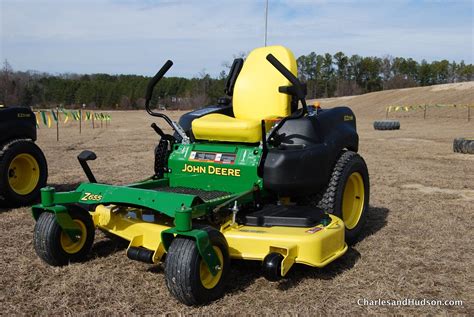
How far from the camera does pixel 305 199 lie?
4664 mm

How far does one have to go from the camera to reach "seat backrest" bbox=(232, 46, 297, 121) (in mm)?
4945

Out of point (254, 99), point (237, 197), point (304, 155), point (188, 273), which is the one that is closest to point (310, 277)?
point (237, 197)

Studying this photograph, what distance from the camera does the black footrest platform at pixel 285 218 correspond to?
12.6 feet

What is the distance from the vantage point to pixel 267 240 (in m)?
3.60

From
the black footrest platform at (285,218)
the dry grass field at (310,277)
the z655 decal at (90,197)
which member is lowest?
the dry grass field at (310,277)

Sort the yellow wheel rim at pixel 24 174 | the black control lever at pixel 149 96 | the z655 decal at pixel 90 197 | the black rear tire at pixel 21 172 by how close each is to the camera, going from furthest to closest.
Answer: the yellow wheel rim at pixel 24 174
the black rear tire at pixel 21 172
the black control lever at pixel 149 96
the z655 decal at pixel 90 197

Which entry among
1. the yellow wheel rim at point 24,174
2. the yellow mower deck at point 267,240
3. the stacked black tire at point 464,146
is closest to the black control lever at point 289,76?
the yellow mower deck at point 267,240

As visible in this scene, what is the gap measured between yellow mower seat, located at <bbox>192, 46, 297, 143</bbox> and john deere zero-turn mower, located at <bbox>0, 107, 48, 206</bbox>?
114 inches

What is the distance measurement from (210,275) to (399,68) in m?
98.7

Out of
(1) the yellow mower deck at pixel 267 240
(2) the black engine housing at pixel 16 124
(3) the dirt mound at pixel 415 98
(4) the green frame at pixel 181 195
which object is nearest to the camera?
(4) the green frame at pixel 181 195

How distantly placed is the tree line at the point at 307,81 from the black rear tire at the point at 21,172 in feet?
224

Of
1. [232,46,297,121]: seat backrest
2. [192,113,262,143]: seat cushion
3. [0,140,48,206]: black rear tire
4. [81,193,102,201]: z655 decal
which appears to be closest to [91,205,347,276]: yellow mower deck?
[81,193,102,201]: z655 decal

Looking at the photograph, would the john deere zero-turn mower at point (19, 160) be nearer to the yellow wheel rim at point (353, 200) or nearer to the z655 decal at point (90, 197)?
the z655 decal at point (90, 197)

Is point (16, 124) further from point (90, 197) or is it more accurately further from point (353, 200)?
point (353, 200)
